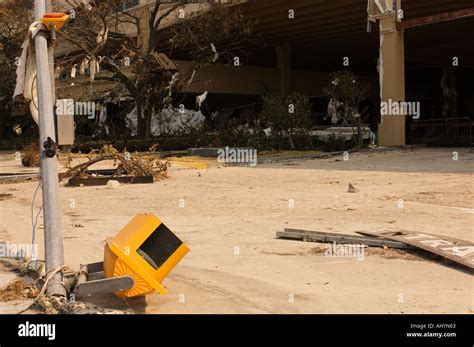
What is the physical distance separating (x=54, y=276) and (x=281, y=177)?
10.9 meters

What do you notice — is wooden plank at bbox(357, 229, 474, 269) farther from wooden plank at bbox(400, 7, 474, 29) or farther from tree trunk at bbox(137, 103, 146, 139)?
tree trunk at bbox(137, 103, 146, 139)

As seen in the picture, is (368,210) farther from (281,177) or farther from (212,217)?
(281,177)

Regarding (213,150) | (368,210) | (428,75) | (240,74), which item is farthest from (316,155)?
(428,75)

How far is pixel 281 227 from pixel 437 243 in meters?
2.59

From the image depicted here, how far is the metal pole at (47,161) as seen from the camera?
17.2 feet

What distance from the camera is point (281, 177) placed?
1577 cm

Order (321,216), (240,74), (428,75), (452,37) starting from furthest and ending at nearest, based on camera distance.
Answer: (428,75)
(240,74)
(452,37)
(321,216)

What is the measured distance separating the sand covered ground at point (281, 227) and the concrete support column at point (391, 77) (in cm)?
687

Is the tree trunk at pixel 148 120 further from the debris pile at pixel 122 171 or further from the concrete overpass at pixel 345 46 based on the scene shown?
the debris pile at pixel 122 171

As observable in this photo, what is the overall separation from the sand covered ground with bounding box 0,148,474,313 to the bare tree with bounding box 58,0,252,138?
1289cm

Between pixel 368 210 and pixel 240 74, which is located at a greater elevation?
pixel 240 74

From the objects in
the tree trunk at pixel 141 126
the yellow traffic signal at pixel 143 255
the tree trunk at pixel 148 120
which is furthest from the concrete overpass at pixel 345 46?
the yellow traffic signal at pixel 143 255

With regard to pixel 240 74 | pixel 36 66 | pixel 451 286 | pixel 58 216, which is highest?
pixel 240 74

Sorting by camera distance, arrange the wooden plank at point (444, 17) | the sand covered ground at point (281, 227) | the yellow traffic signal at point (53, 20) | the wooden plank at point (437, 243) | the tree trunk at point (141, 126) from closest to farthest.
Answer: the yellow traffic signal at point (53, 20) < the sand covered ground at point (281, 227) < the wooden plank at point (437, 243) < the wooden plank at point (444, 17) < the tree trunk at point (141, 126)
